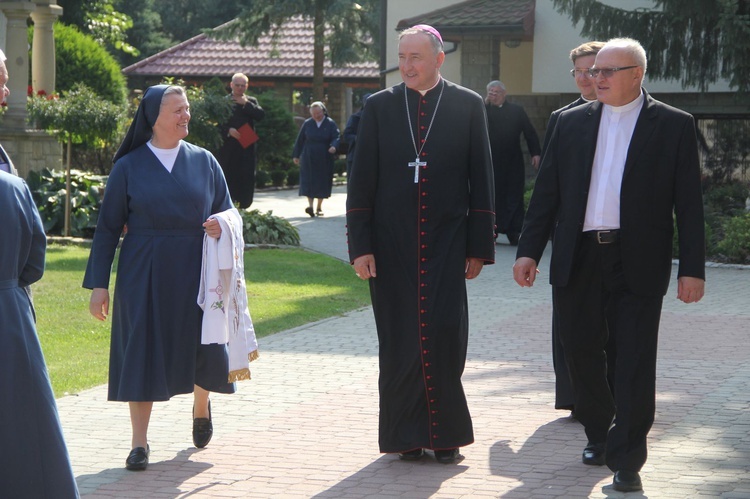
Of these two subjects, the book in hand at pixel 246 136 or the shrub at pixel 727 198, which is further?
the shrub at pixel 727 198

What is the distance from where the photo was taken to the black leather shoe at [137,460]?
19.7 ft

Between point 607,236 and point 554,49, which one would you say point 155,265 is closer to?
point 607,236

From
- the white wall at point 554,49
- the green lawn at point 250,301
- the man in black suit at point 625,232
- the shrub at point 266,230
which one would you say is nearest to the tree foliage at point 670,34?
the white wall at point 554,49

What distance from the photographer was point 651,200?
5570mm

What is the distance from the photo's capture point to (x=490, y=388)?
7.90 m

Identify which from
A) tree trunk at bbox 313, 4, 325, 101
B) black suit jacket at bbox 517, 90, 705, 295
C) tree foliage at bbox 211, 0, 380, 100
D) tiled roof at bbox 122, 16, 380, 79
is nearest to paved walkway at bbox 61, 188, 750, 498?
black suit jacket at bbox 517, 90, 705, 295

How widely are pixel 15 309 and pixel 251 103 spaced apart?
13212mm

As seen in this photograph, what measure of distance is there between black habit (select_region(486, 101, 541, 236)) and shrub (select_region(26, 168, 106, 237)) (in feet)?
16.8

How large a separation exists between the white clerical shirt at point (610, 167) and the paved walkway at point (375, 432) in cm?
120

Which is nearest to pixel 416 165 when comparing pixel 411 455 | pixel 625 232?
pixel 625 232

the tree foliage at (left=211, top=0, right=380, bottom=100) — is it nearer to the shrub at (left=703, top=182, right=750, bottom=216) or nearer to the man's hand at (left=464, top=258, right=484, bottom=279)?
the shrub at (left=703, top=182, right=750, bottom=216)

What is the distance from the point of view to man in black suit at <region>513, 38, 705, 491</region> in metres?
5.55

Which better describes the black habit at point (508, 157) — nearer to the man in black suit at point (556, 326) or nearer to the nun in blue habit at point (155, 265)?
the man in black suit at point (556, 326)

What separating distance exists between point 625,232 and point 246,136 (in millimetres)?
11942
